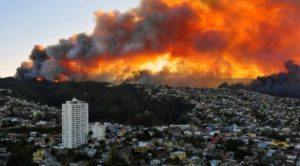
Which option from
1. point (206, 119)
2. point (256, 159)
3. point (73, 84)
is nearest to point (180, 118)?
point (206, 119)

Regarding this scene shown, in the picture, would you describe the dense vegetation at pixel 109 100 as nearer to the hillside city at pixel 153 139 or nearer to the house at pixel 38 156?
the hillside city at pixel 153 139

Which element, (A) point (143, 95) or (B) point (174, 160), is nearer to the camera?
(B) point (174, 160)

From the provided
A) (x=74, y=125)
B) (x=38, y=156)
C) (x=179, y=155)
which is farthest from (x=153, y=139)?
(x=38, y=156)

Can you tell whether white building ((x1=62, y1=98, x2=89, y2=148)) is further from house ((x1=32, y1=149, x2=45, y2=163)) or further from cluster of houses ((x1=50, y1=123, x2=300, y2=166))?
house ((x1=32, y1=149, x2=45, y2=163))

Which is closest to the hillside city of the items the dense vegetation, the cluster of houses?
the cluster of houses

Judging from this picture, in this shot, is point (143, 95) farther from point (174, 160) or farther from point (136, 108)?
point (174, 160)

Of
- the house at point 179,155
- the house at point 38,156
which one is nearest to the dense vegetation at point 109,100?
the house at point 179,155

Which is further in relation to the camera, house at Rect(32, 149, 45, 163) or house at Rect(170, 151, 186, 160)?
house at Rect(170, 151, 186, 160)
